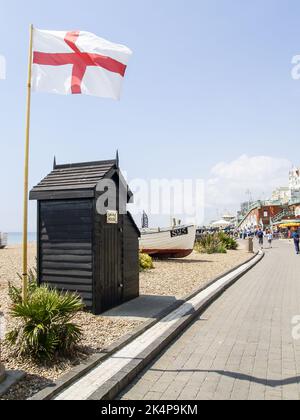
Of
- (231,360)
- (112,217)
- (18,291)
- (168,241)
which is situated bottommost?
(231,360)

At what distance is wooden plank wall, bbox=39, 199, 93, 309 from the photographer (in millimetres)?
7645

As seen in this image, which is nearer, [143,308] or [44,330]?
[44,330]

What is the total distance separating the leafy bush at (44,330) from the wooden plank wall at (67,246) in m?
2.04

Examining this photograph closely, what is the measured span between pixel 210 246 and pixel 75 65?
68.2 ft

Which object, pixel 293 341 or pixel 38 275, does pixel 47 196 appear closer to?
pixel 38 275

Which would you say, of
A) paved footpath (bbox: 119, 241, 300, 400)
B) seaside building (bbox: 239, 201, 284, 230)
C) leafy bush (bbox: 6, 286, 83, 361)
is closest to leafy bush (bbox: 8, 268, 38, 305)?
leafy bush (bbox: 6, 286, 83, 361)

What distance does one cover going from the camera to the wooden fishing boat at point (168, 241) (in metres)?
19.6

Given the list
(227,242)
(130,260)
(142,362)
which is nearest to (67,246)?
(130,260)

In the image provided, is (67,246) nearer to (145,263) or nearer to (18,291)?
(18,291)

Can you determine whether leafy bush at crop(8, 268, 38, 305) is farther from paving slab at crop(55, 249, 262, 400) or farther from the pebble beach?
paving slab at crop(55, 249, 262, 400)

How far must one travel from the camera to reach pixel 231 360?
5383 mm

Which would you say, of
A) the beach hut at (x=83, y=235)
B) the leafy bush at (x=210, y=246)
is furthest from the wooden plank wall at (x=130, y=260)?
the leafy bush at (x=210, y=246)

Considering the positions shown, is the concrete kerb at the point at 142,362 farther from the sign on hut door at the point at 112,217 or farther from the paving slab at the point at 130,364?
the sign on hut door at the point at 112,217
